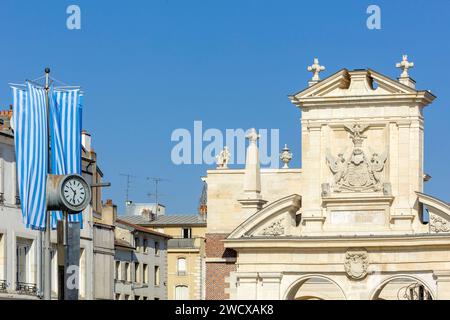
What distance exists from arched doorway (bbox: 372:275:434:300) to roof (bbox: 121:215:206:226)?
40594mm

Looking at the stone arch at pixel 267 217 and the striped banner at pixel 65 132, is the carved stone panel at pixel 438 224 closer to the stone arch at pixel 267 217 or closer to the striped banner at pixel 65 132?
the stone arch at pixel 267 217

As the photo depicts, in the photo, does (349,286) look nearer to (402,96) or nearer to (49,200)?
(402,96)

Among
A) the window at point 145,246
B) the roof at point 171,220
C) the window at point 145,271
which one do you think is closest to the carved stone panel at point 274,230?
the window at point 145,271

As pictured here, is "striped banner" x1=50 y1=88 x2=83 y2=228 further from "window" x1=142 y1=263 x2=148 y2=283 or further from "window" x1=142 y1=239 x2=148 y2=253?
"window" x1=142 y1=239 x2=148 y2=253

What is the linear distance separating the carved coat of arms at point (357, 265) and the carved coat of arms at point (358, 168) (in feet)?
7.40

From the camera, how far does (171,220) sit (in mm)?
97125

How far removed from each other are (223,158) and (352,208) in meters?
6.50

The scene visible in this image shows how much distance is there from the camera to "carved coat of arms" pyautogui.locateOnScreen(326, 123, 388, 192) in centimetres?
5050

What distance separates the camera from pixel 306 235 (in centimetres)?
5109

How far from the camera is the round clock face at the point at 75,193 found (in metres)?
29.6

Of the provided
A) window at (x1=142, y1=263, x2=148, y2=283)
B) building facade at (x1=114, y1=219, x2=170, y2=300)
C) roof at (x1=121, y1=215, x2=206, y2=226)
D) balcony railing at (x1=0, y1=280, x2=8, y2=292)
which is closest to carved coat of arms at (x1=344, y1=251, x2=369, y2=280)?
balcony railing at (x1=0, y1=280, x2=8, y2=292)

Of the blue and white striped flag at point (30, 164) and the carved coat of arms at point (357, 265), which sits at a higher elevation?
the blue and white striped flag at point (30, 164)

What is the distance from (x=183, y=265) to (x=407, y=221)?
42961 mm
